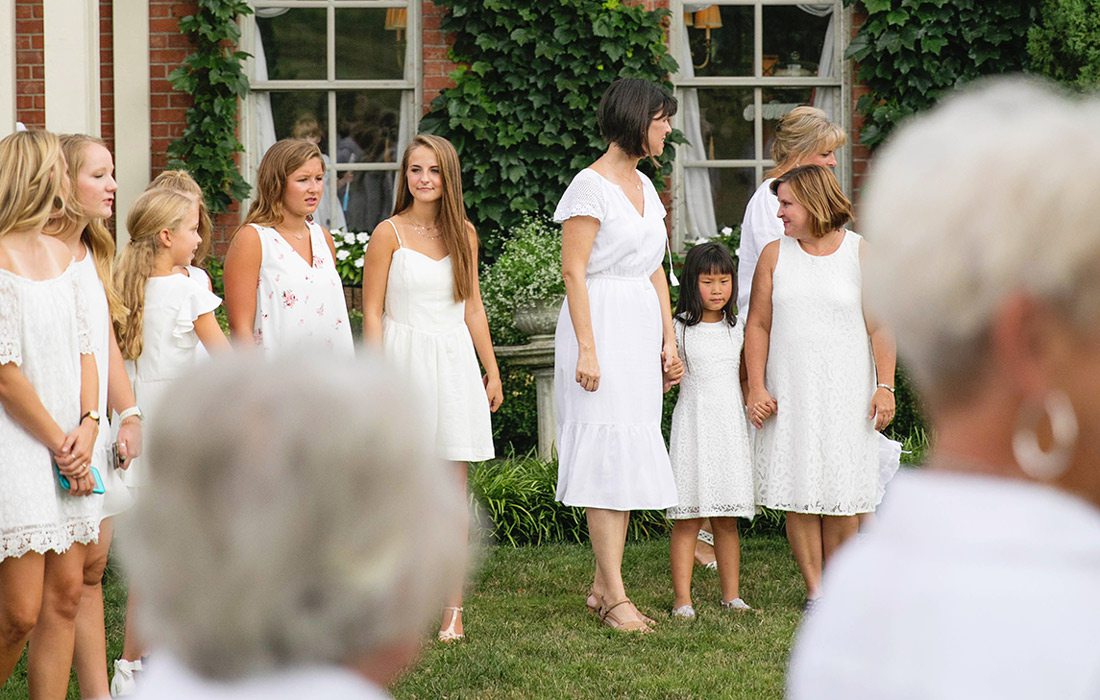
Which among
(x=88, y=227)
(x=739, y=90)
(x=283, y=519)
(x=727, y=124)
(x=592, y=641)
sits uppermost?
(x=739, y=90)

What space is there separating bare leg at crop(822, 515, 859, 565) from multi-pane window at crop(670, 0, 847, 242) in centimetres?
489

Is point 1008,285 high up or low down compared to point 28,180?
down

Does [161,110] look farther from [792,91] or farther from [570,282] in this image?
[570,282]

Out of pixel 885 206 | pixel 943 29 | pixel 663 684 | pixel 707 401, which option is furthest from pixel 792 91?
pixel 885 206

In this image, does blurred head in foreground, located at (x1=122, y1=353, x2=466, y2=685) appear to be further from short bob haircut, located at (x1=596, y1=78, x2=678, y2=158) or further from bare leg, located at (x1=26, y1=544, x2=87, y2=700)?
short bob haircut, located at (x1=596, y1=78, x2=678, y2=158)

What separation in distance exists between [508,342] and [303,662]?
8095 mm

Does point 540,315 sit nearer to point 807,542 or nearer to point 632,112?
point 632,112

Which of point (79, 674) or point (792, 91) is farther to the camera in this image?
point (792, 91)

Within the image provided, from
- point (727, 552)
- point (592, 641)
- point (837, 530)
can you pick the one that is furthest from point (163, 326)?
point (837, 530)

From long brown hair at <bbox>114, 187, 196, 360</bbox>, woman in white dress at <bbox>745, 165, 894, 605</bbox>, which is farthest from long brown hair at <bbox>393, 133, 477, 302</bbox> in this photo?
woman in white dress at <bbox>745, 165, 894, 605</bbox>

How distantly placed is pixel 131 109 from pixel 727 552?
19.5 feet

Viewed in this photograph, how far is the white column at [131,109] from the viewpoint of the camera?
1002cm

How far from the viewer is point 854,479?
19.1ft

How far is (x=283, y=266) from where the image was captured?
525 cm
